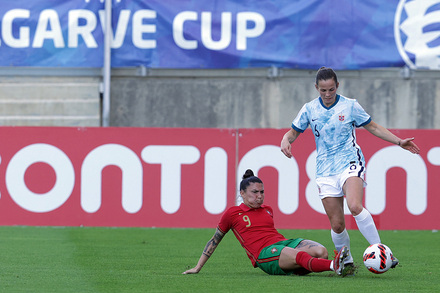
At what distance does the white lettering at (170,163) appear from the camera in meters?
13.8

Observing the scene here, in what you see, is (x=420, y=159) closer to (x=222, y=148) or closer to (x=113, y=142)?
(x=222, y=148)

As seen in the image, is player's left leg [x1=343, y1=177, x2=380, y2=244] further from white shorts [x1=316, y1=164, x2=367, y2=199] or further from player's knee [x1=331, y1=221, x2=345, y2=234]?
player's knee [x1=331, y1=221, x2=345, y2=234]

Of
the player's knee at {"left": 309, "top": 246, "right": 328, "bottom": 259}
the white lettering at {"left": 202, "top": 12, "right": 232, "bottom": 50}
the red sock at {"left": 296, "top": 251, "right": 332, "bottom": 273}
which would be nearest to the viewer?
the red sock at {"left": 296, "top": 251, "right": 332, "bottom": 273}

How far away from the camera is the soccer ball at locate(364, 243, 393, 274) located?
707cm

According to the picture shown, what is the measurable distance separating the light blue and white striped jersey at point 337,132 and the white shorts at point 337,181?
4cm

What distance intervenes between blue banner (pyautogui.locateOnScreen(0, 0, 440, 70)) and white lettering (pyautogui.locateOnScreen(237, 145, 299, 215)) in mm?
3380

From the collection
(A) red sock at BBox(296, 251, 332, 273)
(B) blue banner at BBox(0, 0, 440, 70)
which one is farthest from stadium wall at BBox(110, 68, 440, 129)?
(A) red sock at BBox(296, 251, 332, 273)

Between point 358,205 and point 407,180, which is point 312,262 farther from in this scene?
point 407,180

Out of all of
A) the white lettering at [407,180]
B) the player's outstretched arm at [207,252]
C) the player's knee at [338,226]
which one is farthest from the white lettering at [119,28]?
the player's knee at [338,226]

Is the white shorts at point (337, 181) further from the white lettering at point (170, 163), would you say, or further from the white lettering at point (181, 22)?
the white lettering at point (181, 22)

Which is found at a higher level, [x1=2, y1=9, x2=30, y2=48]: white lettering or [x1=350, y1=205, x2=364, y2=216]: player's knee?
[x1=2, y1=9, x2=30, y2=48]: white lettering

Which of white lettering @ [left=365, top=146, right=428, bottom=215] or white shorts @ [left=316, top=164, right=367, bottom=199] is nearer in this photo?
white shorts @ [left=316, top=164, right=367, bottom=199]

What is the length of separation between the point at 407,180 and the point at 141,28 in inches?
235

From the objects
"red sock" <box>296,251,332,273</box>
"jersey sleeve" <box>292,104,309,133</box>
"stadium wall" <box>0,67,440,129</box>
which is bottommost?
"red sock" <box>296,251,332,273</box>
